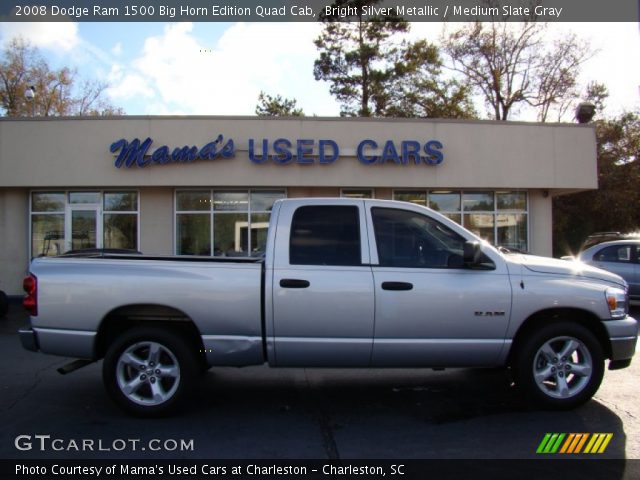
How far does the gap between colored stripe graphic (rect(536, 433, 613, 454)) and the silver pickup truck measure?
55cm

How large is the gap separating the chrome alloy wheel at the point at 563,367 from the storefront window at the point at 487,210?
11609 millimetres

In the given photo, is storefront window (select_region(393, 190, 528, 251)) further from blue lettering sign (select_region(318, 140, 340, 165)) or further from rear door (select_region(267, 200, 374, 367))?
rear door (select_region(267, 200, 374, 367))

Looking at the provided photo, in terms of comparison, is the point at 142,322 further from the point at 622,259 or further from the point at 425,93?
the point at 425,93

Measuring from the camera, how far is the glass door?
15.7m

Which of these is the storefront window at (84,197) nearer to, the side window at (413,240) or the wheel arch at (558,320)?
the side window at (413,240)

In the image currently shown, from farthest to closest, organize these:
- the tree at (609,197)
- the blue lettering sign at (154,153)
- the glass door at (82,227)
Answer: the tree at (609,197), the glass door at (82,227), the blue lettering sign at (154,153)

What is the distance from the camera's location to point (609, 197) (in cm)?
2809

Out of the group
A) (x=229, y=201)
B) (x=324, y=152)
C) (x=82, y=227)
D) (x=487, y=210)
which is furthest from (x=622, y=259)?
(x=82, y=227)

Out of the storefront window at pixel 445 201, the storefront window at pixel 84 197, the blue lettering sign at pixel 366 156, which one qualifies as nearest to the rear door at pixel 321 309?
the blue lettering sign at pixel 366 156

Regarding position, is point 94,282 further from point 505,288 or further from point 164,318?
point 505,288

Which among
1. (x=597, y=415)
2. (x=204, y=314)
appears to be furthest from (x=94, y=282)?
(x=597, y=415)

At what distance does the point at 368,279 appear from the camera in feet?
15.9

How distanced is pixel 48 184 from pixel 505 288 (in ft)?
46.3

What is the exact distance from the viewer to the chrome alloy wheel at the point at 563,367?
501cm
